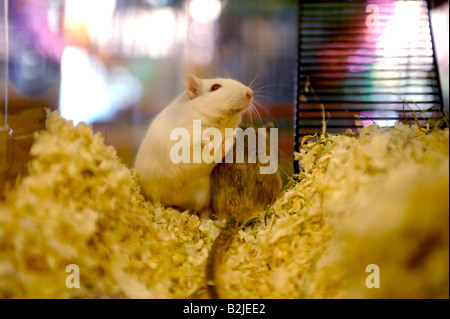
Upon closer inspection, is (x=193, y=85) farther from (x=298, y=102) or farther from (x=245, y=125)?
(x=298, y=102)

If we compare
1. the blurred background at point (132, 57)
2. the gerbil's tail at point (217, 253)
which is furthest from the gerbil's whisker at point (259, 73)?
the gerbil's tail at point (217, 253)

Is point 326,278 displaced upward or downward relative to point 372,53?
downward

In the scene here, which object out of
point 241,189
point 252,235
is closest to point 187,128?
point 241,189

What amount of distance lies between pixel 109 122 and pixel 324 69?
0.78 meters

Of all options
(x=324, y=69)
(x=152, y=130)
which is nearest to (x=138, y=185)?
(x=152, y=130)

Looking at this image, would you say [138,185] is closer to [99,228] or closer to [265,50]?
[99,228]

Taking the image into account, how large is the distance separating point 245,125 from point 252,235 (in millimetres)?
348

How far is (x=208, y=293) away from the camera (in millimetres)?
710

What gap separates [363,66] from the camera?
1.21 meters

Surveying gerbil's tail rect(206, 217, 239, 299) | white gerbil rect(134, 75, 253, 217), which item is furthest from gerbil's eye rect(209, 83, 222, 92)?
gerbil's tail rect(206, 217, 239, 299)

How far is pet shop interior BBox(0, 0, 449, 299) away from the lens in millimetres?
629

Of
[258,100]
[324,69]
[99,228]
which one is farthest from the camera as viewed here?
[324,69]

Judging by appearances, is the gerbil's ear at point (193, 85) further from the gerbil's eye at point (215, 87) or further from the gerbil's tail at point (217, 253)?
the gerbil's tail at point (217, 253)

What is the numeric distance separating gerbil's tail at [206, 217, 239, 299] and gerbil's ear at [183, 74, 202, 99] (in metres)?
0.41
